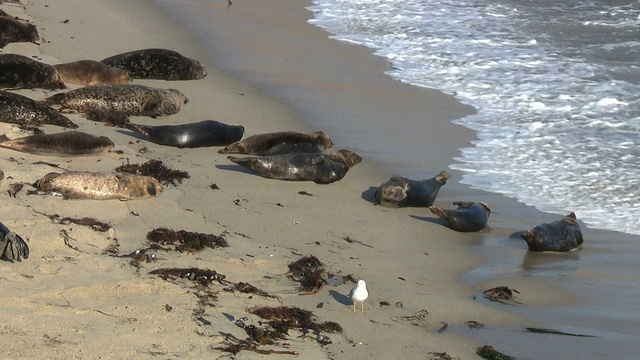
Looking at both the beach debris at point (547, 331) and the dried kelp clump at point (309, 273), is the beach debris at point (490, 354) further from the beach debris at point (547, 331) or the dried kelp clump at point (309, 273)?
the dried kelp clump at point (309, 273)

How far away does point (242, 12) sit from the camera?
14.3 meters

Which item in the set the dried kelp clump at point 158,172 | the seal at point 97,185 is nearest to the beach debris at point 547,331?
the seal at point 97,185

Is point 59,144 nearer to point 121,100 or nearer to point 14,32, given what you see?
point 121,100

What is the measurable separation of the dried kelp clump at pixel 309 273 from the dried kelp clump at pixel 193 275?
1.50 feet

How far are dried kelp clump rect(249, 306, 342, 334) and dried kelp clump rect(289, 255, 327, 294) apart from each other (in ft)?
1.19

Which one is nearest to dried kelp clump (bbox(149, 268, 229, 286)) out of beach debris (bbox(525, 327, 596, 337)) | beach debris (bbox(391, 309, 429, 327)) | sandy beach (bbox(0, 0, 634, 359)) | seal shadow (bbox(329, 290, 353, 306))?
sandy beach (bbox(0, 0, 634, 359))

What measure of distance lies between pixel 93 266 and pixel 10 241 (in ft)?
1.51

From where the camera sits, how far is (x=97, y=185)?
6695mm

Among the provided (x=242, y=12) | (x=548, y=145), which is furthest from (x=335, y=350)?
(x=242, y=12)

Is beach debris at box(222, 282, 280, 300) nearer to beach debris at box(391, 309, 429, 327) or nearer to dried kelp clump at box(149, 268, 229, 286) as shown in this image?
dried kelp clump at box(149, 268, 229, 286)

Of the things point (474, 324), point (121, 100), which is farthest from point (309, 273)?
point (121, 100)

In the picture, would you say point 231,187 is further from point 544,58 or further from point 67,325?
point 544,58

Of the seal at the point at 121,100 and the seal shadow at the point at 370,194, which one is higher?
the seal at the point at 121,100

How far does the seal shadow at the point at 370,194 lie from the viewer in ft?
25.2
